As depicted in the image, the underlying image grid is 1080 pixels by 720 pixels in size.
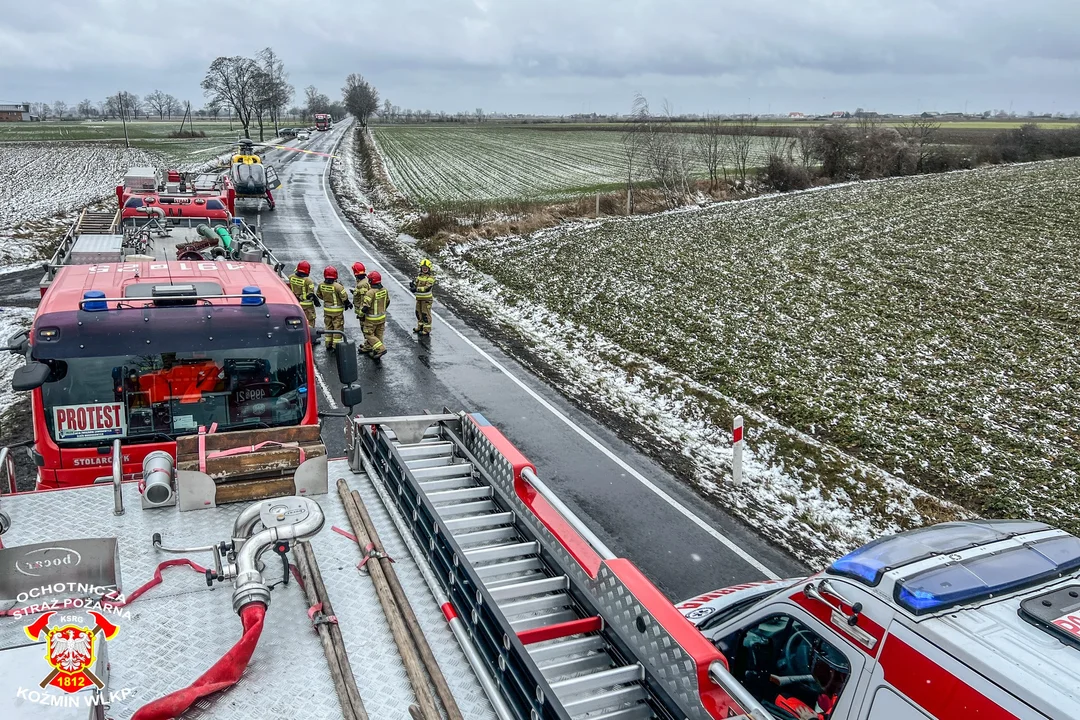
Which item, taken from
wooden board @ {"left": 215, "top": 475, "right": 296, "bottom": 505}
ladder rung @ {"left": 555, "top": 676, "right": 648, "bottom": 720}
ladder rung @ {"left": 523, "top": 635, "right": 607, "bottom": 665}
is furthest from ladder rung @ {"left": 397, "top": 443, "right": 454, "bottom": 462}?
ladder rung @ {"left": 555, "top": 676, "right": 648, "bottom": 720}

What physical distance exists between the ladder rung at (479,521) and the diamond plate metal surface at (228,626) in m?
0.35

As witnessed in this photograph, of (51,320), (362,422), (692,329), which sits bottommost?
(692,329)

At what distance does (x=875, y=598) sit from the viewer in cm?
375

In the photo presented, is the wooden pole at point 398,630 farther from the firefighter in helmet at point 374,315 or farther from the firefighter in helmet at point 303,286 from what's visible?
the firefighter in helmet at point 303,286

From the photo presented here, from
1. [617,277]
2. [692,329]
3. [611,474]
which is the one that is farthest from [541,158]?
[611,474]

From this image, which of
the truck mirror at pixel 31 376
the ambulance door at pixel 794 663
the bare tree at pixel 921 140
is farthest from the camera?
the bare tree at pixel 921 140

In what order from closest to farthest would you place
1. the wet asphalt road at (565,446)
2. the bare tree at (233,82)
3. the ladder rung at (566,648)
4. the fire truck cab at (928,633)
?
the fire truck cab at (928,633)
the ladder rung at (566,648)
the wet asphalt road at (565,446)
the bare tree at (233,82)

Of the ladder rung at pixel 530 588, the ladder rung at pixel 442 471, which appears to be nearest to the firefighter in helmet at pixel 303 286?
the ladder rung at pixel 442 471

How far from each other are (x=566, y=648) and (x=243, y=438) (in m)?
2.77

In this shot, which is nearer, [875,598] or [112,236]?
[875,598]

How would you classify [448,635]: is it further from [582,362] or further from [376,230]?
[376,230]

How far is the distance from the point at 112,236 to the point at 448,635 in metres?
12.7

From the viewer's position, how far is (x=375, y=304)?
46.6ft

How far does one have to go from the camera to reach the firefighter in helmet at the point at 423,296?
50.7 feet
